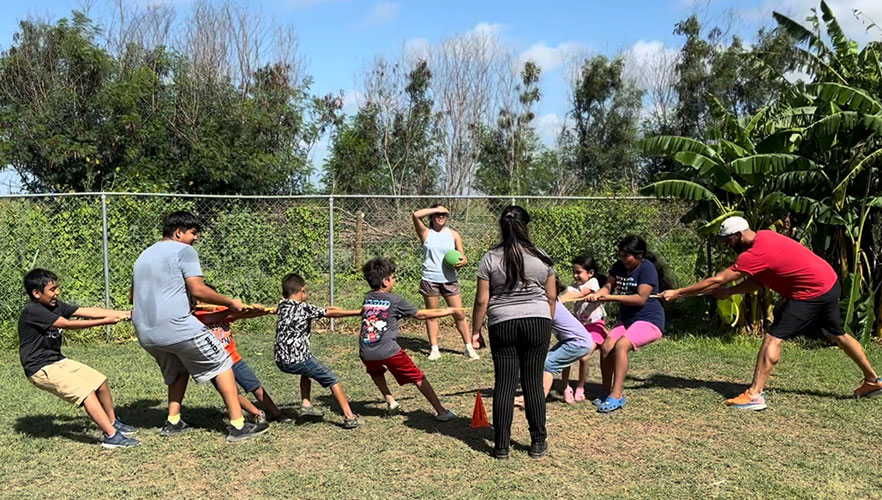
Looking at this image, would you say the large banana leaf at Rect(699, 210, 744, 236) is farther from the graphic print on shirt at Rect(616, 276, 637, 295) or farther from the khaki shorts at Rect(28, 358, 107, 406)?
the khaki shorts at Rect(28, 358, 107, 406)

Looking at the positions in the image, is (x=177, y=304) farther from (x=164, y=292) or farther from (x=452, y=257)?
(x=452, y=257)

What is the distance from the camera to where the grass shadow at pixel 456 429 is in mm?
4867

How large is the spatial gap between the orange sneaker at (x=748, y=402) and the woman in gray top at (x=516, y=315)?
218 centimetres

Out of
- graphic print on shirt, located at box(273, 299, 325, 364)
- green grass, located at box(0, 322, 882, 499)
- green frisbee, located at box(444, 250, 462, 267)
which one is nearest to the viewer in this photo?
green grass, located at box(0, 322, 882, 499)

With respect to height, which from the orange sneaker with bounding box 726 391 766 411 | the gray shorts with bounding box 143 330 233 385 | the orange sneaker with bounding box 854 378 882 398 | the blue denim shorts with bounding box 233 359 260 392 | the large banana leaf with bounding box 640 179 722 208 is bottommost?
the orange sneaker with bounding box 726 391 766 411

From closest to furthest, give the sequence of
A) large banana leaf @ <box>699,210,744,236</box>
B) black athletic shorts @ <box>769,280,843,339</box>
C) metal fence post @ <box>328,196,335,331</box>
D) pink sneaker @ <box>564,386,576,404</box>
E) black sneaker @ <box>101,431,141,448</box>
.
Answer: black sneaker @ <box>101,431,141,448</box> < black athletic shorts @ <box>769,280,843,339</box> < pink sneaker @ <box>564,386,576,404</box> < large banana leaf @ <box>699,210,744,236</box> < metal fence post @ <box>328,196,335,331</box>

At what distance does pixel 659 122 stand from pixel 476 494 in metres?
28.1

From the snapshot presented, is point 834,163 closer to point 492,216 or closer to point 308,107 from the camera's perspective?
point 492,216

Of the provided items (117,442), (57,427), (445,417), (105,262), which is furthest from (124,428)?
(105,262)

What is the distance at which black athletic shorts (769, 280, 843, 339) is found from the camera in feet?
18.5

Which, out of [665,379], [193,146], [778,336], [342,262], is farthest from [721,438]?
[193,146]

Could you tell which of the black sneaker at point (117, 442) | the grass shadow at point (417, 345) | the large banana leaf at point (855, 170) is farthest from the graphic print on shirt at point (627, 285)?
the black sneaker at point (117, 442)

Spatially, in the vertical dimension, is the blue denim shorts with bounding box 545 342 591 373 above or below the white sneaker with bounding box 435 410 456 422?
above

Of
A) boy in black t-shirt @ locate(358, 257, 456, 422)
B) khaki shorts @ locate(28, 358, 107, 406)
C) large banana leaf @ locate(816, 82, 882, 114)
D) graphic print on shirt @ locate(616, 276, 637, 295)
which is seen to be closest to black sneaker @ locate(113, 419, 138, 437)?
khaki shorts @ locate(28, 358, 107, 406)
